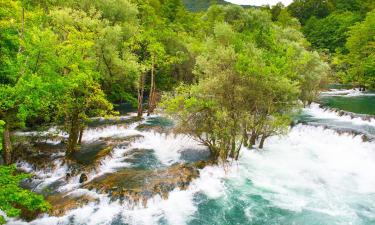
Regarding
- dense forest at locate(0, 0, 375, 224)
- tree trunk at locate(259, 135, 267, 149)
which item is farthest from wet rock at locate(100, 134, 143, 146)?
tree trunk at locate(259, 135, 267, 149)

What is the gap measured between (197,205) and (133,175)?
4.47 metres

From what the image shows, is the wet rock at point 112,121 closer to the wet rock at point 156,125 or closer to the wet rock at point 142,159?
the wet rock at point 156,125

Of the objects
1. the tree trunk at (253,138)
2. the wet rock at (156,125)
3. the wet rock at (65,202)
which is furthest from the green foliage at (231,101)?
the wet rock at (65,202)

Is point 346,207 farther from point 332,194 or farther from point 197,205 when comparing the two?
point 197,205

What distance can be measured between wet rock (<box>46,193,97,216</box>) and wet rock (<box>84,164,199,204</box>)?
91 centimetres

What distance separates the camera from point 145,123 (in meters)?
30.7

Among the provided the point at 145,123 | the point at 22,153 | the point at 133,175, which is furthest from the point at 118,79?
the point at 133,175

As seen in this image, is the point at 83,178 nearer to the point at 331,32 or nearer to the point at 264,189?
the point at 264,189

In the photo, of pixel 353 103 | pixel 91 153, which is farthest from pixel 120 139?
pixel 353 103

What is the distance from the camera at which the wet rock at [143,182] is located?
1655 cm

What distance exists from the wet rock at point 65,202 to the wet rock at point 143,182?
91 centimetres

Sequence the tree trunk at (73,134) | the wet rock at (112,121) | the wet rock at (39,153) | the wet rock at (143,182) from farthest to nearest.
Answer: the wet rock at (112,121) < the tree trunk at (73,134) < the wet rock at (39,153) < the wet rock at (143,182)

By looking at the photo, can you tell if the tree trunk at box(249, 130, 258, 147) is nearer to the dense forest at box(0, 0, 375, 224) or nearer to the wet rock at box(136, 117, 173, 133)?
the dense forest at box(0, 0, 375, 224)

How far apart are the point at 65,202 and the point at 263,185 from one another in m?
10.7
